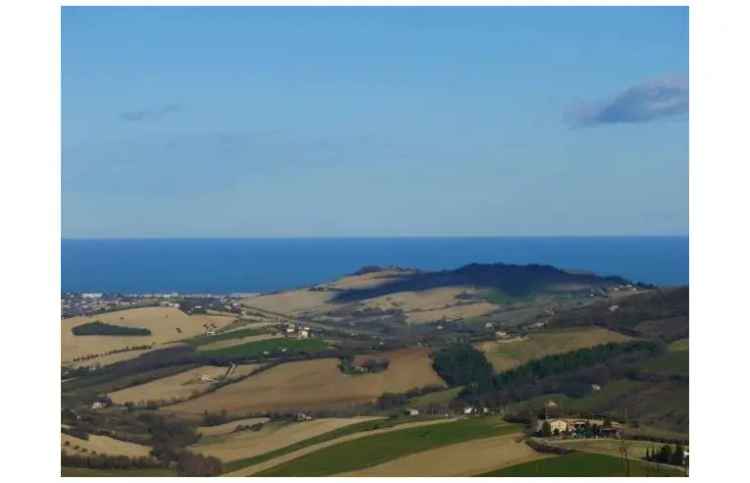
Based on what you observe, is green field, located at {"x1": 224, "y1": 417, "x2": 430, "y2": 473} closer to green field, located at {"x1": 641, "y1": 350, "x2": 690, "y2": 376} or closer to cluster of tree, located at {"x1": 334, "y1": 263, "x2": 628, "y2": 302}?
green field, located at {"x1": 641, "y1": 350, "x2": 690, "y2": 376}

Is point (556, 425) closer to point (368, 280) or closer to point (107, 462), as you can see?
point (107, 462)

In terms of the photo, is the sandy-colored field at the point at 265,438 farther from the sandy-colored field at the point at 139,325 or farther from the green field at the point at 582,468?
the sandy-colored field at the point at 139,325

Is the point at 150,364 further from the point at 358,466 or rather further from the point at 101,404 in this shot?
the point at 358,466

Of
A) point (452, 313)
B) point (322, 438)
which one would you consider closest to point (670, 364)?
point (322, 438)

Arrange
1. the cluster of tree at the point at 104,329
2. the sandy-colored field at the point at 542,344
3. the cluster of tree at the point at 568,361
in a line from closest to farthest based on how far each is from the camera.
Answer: the cluster of tree at the point at 568,361, the sandy-colored field at the point at 542,344, the cluster of tree at the point at 104,329

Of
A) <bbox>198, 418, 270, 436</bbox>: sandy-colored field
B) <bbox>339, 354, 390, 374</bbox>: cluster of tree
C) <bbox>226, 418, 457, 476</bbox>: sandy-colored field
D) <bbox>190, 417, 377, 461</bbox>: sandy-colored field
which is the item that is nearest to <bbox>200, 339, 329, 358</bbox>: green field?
<bbox>339, 354, 390, 374</bbox>: cluster of tree

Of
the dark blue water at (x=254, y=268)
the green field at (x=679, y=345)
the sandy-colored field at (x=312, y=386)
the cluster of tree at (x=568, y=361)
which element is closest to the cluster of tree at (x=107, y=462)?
the sandy-colored field at (x=312, y=386)
